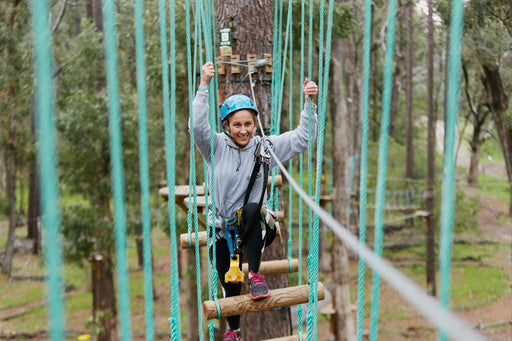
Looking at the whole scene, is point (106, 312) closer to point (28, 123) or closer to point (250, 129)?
point (28, 123)

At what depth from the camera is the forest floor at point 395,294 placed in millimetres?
9477

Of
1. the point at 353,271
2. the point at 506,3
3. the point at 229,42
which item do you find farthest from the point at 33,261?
the point at 506,3

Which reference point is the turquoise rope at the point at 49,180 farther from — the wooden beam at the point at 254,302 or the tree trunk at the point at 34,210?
the tree trunk at the point at 34,210

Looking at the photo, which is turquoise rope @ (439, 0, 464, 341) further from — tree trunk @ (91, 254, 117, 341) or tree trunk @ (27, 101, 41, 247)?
tree trunk @ (27, 101, 41, 247)

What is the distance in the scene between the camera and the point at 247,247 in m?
2.18

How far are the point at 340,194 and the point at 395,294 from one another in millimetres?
3894

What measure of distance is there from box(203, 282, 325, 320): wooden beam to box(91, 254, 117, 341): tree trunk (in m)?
6.42

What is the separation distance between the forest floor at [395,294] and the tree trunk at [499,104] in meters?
3.70

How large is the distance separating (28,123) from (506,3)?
301 inches

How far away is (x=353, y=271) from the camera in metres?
→ 12.4

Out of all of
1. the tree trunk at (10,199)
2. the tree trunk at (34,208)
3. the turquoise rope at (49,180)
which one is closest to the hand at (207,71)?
the turquoise rope at (49,180)

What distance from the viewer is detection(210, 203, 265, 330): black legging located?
7.02 feet

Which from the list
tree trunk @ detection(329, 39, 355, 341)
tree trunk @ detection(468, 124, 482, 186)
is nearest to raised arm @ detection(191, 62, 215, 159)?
tree trunk @ detection(329, 39, 355, 341)

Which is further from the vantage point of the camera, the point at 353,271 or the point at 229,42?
the point at 353,271
